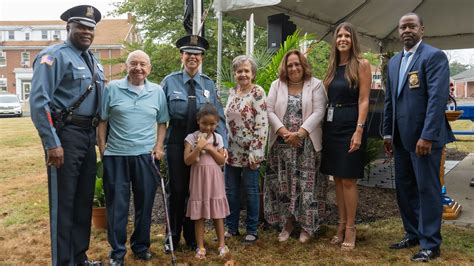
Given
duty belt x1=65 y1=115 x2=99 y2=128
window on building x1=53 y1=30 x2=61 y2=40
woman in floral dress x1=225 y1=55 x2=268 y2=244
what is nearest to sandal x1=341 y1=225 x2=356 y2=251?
woman in floral dress x1=225 y1=55 x2=268 y2=244

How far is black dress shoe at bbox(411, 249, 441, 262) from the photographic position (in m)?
3.52

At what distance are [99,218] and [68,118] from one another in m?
1.75

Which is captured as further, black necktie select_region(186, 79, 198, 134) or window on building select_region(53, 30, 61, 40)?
window on building select_region(53, 30, 61, 40)

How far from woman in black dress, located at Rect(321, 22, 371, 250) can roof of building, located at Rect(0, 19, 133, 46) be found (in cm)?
3401

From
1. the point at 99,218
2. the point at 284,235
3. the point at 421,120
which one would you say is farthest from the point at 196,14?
the point at 421,120

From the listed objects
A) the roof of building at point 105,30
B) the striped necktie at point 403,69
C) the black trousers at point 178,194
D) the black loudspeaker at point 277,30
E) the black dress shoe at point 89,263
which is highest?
the roof of building at point 105,30

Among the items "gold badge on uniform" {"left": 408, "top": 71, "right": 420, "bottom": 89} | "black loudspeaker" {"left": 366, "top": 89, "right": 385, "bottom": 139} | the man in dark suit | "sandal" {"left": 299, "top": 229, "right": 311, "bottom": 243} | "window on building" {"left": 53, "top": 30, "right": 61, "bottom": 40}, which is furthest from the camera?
"window on building" {"left": 53, "top": 30, "right": 61, "bottom": 40}

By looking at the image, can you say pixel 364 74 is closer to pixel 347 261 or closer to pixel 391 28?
pixel 347 261

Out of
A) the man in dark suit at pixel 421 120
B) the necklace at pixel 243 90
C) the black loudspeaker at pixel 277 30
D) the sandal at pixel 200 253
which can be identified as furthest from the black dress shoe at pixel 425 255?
the black loudspeaker at pixel 277 30

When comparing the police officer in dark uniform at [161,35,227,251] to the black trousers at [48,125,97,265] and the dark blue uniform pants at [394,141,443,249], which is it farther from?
the dark blue uniform pants at [394,141,443,249]

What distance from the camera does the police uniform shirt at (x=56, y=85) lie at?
9.41ft

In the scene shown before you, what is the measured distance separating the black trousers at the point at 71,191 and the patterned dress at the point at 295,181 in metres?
1.63

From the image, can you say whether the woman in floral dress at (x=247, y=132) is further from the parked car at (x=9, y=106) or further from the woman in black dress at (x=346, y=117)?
the parked car at (x=9, y=106)

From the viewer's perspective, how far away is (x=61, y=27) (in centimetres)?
4828
